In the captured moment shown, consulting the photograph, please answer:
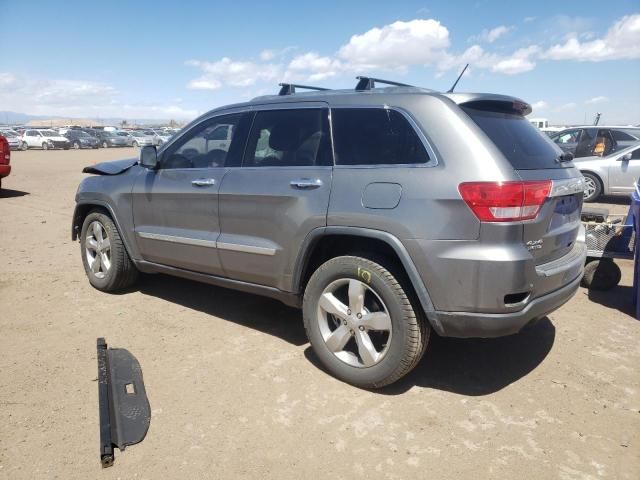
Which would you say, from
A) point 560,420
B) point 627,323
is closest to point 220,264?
point 560,420

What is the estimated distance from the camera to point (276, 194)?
3438 mm

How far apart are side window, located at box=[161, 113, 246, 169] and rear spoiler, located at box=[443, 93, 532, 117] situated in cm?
174

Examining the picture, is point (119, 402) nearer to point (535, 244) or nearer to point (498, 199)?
point (498, 199)

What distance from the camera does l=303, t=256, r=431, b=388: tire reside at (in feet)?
9.64

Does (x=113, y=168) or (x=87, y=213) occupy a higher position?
(x=113, y=168)

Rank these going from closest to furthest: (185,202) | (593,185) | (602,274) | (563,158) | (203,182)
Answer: (563,158) < (203,182) < (185,202) < (602,274) < (593,185)

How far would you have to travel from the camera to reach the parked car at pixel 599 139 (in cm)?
1113

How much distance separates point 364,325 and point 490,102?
1.60m

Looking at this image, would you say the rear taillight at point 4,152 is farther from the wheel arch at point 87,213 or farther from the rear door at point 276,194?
the rear door at point 276,194

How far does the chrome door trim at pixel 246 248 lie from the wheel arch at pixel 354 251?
0.25m

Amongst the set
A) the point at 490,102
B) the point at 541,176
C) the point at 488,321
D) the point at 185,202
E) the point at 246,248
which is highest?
the point at 490,102

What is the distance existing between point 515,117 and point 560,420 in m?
1.92

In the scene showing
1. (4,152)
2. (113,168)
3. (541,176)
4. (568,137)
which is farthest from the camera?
(568,137)

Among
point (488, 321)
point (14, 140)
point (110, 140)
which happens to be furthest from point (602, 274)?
point (110, 140)
